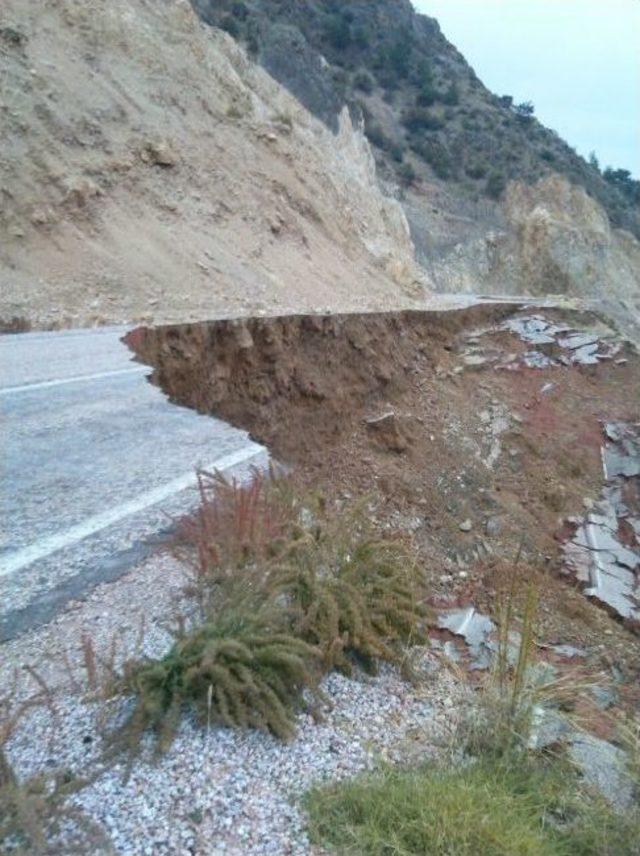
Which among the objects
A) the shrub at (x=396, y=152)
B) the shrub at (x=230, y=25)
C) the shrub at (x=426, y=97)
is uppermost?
the shrub at (x=426, y=97)

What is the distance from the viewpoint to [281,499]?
557cm

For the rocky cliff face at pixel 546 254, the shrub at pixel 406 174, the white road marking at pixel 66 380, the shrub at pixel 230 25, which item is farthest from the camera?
the shrub at pixel 406 174

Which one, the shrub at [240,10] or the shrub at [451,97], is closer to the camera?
the shrub at [240,10]

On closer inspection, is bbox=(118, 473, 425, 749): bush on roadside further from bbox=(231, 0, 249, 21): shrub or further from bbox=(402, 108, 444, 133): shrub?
bbox=(402, 108, 444, 133): shrub

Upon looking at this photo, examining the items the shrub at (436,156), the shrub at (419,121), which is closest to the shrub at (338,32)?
the shrub at (419,121)

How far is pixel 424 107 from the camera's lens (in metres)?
58.7

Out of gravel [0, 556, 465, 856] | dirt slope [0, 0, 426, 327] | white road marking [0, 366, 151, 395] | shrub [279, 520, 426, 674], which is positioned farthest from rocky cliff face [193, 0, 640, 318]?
gravel [0, 556, 465, 856]

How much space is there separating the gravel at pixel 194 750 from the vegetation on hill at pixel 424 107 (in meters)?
40.3

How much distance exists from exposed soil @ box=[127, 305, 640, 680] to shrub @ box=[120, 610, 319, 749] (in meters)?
3.84

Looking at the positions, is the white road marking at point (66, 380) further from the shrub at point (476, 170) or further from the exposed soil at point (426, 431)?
the shrub at point (476, 170)

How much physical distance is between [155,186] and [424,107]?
144 ft

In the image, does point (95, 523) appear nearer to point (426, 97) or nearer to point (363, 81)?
point (363, 81)

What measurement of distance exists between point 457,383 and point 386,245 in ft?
39.4

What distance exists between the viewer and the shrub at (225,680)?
3.56 m
